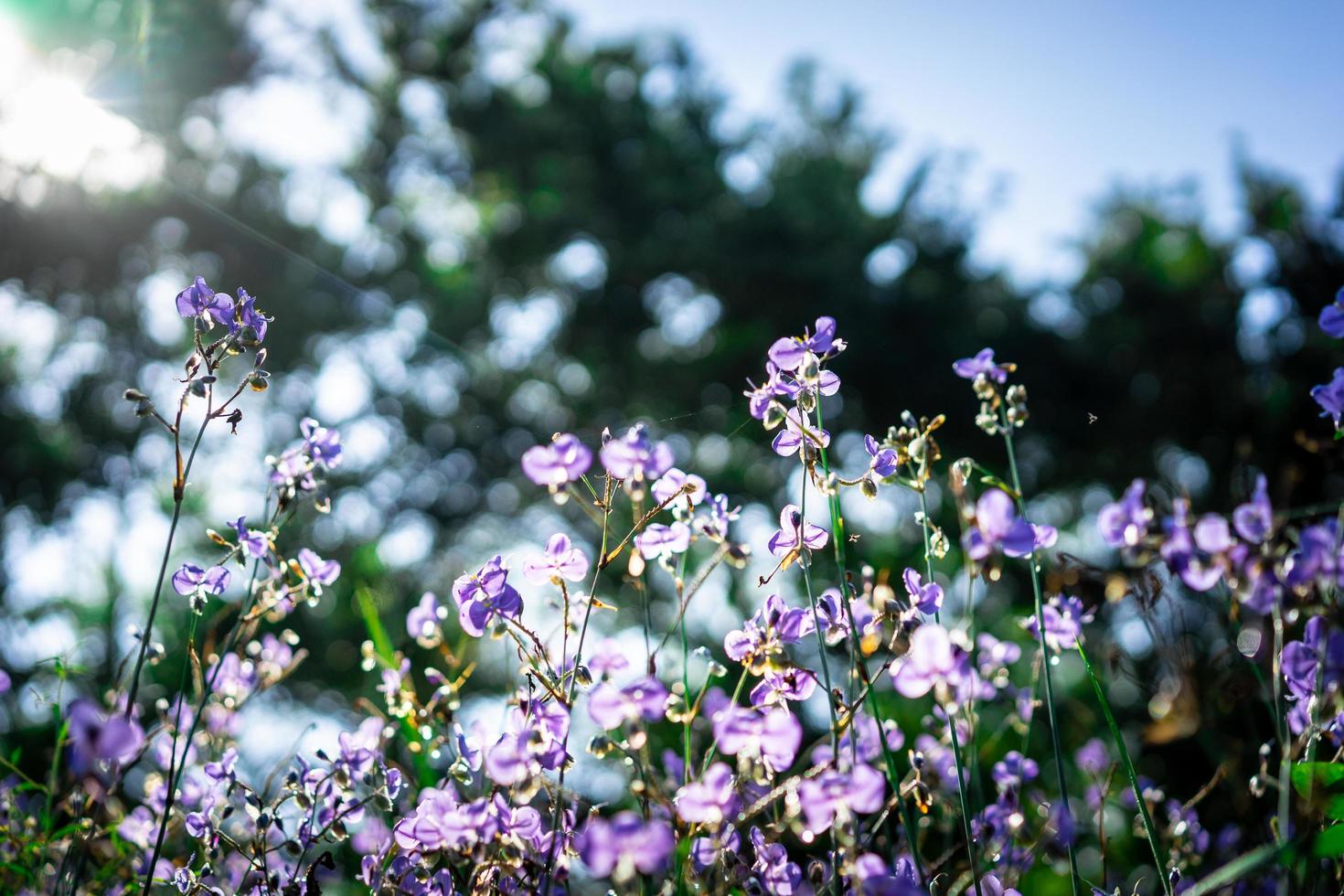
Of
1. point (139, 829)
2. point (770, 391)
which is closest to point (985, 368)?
point (770, 391)

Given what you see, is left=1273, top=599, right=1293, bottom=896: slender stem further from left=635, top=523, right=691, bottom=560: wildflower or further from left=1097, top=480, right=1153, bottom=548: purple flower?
left=635, top=523, right=691, bottom=560: wildflower

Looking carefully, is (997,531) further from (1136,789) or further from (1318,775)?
(1318,775)

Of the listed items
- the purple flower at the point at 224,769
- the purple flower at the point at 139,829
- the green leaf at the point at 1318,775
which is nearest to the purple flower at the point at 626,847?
the green leaf at the point at 1318,775

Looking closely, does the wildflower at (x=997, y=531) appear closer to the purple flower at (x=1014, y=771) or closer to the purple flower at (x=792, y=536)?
the purple flower at (x=792, y=536)

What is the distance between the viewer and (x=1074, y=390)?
11500mm

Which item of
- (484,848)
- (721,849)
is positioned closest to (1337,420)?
(721,849)

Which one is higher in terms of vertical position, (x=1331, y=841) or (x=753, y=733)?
(x=753, y=733)

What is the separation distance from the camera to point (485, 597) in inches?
44.5

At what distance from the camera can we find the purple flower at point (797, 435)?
1.09 metres

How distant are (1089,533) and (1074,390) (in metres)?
1.90

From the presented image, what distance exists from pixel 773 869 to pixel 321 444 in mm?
802

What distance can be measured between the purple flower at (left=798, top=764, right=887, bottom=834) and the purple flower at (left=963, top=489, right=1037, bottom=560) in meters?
0.23

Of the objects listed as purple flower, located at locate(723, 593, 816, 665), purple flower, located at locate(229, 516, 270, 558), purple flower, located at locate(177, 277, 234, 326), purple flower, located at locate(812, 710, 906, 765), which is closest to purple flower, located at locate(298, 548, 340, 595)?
purple flower, located at locate(229, 516, 270, 558)

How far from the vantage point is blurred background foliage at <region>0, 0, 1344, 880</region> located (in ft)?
29.0
